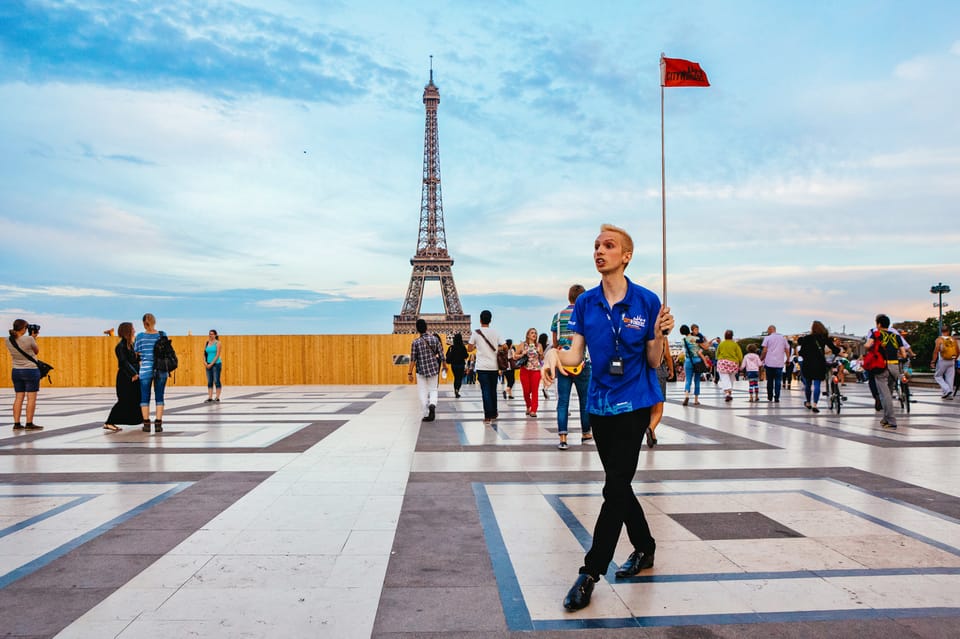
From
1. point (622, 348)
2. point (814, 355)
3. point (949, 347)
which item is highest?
point (622, 348)

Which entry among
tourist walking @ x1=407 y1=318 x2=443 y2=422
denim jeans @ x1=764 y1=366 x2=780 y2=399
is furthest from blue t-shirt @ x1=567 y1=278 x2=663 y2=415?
denim jeans @ x1=764 y1=366 x2=780 y2=399

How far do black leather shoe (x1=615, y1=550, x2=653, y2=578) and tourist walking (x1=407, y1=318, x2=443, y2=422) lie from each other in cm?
700

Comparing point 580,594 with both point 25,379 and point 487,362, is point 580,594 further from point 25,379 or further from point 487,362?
point 25,379

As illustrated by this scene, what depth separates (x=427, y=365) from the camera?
410 inches

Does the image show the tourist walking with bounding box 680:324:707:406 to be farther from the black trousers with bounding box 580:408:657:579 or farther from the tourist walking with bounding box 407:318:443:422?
the black trousers with bounding box 580:408:657:579

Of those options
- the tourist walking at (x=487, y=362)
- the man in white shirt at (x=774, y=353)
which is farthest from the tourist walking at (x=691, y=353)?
the tourist walking at (x=487, y=362)

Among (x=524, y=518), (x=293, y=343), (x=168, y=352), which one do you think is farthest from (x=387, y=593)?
(x=293, y=343)

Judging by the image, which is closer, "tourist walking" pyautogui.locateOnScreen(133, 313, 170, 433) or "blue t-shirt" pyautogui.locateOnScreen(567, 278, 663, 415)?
"blue t-shirt" pyautogui.locateOnScreen(567, 278, 663, 415)

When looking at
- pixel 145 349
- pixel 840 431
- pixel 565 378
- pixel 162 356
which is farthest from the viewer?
pixel 162 356

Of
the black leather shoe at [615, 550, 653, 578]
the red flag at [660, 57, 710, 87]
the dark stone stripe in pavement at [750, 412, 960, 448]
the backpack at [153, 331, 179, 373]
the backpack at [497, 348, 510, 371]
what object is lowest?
the dark stone stripe in pavement at [750, 412, 960, 448]

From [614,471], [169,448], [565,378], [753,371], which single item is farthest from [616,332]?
[753,371]

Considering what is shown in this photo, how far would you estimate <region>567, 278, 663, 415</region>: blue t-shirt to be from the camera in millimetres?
3117

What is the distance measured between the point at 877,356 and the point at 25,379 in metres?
11.9

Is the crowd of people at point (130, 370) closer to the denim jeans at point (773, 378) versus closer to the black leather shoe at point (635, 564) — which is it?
the black leather shoe at point (635, 564)
